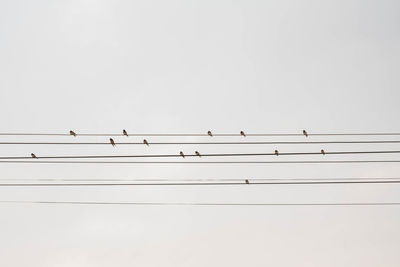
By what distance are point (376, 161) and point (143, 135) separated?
11003mm

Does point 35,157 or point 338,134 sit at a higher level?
point 338,134

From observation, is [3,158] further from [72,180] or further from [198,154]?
[198,154]

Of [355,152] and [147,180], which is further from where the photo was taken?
[147,180]

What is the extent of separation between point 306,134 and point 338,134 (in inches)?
62.8

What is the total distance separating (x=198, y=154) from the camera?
56.0ft

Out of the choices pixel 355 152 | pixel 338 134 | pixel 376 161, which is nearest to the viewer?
pixel 355 152

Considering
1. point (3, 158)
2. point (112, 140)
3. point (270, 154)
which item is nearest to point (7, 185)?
point (3, 158)

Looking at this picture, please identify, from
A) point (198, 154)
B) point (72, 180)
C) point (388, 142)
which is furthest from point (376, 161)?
point (72, 180)

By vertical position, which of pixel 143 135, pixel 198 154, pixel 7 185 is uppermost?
pixel 143 135

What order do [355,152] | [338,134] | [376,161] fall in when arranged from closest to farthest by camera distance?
[355,152]
[376,161]
[338,134]

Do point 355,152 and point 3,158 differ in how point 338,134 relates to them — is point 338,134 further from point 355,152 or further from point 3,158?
point 3,158

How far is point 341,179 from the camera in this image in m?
17.6

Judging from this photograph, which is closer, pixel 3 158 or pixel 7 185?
pixel 3 158

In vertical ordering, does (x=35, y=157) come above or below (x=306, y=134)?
below
